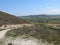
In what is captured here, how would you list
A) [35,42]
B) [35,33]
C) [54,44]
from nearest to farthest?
[54,44] < [35,42] < [35,33]

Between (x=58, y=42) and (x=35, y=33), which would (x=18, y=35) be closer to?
(x=35, y=33)

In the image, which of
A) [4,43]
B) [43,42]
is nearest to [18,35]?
[4,43]

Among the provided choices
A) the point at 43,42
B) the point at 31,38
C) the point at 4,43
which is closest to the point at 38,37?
the point at 31,38

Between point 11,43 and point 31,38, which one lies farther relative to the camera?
point 31,38

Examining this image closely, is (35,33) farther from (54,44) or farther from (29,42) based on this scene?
(54,44)

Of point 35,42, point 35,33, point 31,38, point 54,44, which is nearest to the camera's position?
point 54,44

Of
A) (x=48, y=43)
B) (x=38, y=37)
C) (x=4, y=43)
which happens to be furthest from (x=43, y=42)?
(x=4, y=43)

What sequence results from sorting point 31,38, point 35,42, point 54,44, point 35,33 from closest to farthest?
point 54,44 < point 35,42 < point 31,38 < point 35,33

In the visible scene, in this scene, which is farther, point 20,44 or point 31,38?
point 31,38
